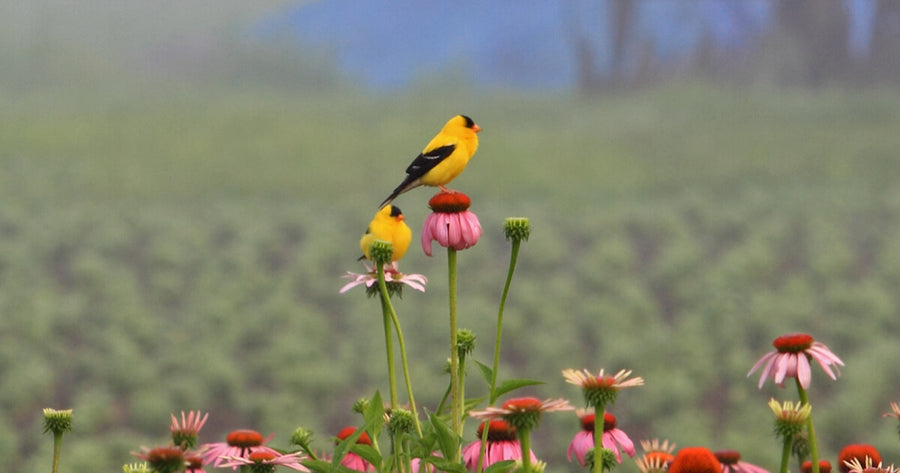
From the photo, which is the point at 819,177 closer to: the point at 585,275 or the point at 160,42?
the point at 585,275

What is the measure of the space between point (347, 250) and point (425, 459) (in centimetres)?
854

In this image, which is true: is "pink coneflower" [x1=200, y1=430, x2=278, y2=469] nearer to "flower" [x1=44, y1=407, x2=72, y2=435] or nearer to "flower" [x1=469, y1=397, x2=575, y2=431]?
"flower" [x1=44, y1=407, x2=72, y2=435]

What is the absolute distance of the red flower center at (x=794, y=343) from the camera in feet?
3.91

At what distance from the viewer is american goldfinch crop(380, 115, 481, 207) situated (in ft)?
4.68

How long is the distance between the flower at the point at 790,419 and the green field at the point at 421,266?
17.8 feet

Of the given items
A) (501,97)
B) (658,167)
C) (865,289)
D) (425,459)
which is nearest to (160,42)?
(501,97)

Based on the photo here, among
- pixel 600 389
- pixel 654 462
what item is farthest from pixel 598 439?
pixel 654 462

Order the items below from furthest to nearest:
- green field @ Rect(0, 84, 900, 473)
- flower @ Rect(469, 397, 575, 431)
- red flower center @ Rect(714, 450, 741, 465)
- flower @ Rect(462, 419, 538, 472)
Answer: green field @ Rect(0, 84, 900, 473), red flower center @ Rect(714, 450, 741, 465), flower @ Rect(462, 419, 538, 472), flower @ Rect(469, 397, 575, 431)

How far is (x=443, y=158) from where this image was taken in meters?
1.42

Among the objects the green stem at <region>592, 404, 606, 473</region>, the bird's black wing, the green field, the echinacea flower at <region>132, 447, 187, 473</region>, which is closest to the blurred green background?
the green field

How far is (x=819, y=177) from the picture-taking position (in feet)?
39.2

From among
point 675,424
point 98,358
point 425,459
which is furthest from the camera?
point 98,358

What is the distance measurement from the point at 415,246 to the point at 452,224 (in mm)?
8194

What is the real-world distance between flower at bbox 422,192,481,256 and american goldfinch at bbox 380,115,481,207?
21cm
